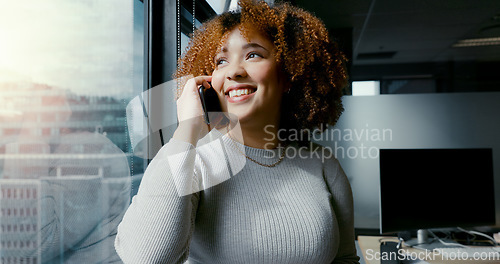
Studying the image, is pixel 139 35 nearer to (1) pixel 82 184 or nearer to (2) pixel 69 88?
(2) pixel 69 88

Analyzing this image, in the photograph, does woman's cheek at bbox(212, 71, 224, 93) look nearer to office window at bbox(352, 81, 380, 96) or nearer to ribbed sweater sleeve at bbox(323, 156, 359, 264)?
ribbed sweater sleeve at bbox(323, 156, 359, 264)

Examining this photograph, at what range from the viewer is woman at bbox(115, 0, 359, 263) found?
73 centimetres

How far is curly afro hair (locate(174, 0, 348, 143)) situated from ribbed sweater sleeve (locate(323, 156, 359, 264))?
201mm

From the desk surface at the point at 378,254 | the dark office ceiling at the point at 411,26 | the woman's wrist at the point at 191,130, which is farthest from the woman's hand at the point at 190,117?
the dark office ceiling at the point at 411,26

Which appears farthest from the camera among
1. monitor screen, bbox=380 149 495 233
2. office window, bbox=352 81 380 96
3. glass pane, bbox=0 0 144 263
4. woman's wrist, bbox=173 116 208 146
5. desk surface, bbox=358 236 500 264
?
office window, bbox=352 81 380 96

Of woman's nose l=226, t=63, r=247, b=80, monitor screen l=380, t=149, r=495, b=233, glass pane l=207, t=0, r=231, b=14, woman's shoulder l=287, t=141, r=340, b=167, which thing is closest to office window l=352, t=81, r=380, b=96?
monitor screen l=380, t=149, r=495, b=233

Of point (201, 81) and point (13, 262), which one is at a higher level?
point (201, 81)

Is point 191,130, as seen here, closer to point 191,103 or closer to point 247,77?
point 191,103

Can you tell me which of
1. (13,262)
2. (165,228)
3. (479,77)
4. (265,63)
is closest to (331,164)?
(265,63)

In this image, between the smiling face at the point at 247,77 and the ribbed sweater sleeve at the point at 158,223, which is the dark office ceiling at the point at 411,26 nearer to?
the smiling face at the point at 247,77

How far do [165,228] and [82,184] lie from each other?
332mm

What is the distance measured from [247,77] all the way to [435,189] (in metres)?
1.65

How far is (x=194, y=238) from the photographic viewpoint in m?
0.81

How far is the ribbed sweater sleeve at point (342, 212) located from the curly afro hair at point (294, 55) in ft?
0.66
